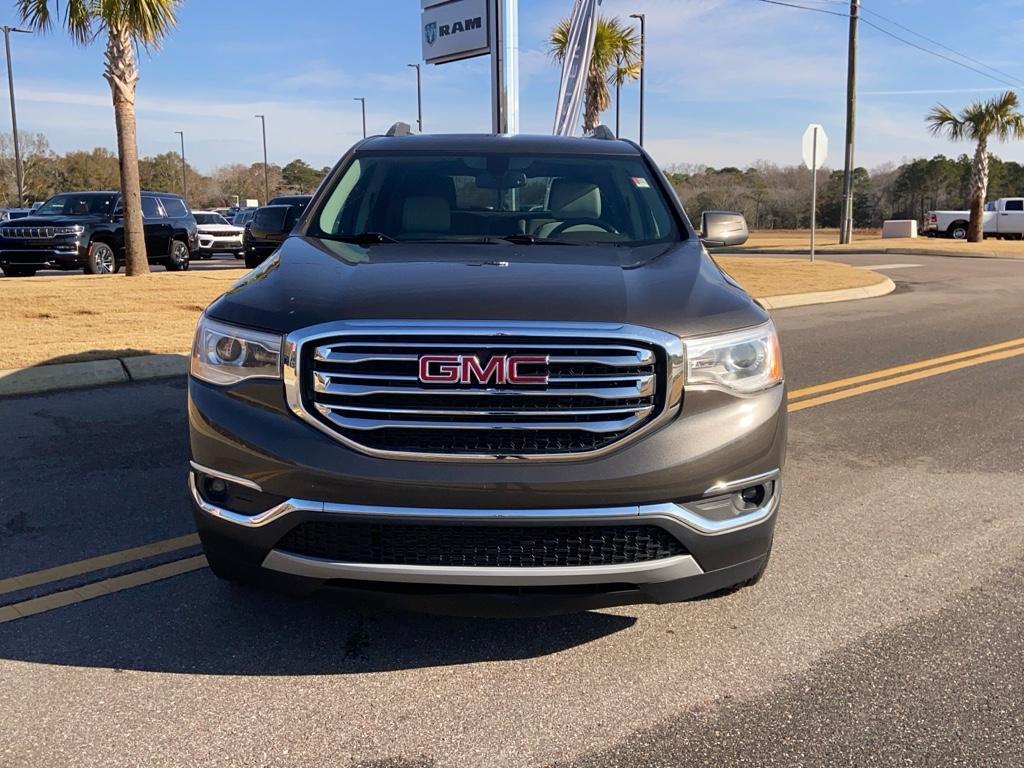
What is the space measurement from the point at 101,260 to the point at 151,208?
101 inches

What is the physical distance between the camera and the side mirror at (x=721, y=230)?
4.69 metres

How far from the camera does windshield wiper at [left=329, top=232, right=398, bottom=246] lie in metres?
3.98

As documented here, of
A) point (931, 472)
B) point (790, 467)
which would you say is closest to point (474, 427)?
point (790, 467)

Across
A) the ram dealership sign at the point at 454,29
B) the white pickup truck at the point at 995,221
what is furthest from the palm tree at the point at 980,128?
the ram dealership sign at the point at 454,29

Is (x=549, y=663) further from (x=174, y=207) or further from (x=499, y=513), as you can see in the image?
(x=174, y=207)

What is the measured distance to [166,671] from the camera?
297cm

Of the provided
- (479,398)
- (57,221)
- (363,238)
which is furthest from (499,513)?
(57,221)

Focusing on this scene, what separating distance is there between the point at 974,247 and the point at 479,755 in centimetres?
3444

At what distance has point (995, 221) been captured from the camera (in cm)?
4147

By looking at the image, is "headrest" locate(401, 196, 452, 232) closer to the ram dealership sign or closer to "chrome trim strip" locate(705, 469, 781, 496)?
"chrome trim strip" locate(705, 469, 781, 496)

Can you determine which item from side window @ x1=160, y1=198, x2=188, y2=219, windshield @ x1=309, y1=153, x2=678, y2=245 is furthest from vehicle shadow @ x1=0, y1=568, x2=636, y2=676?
side window @ x1=160, y1=198, x2=188, y2=219

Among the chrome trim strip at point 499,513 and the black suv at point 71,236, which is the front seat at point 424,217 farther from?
the black suv at point 71,236

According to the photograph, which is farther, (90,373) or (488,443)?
(90,373)

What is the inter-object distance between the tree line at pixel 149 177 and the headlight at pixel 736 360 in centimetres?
5218
